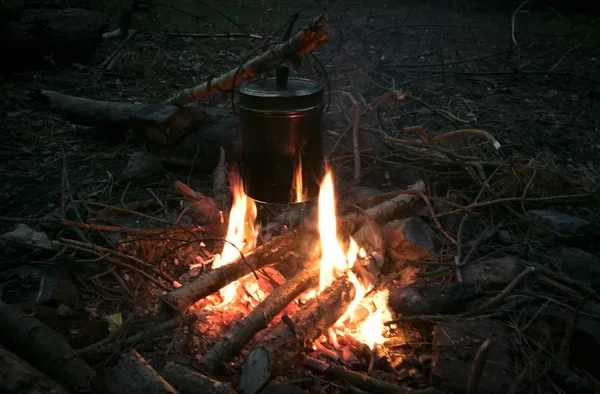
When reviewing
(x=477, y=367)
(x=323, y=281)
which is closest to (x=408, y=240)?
(x=323, y=281)

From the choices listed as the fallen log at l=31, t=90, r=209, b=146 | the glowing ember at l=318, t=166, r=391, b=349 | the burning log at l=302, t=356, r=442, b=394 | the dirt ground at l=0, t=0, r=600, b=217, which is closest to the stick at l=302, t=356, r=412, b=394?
the burning log at l=302, t=356, r=442, b=394

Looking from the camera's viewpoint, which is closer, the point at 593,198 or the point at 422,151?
the point at 593,198

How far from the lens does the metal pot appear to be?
2.96 metres

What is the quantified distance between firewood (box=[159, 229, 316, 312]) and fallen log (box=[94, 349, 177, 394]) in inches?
21.9

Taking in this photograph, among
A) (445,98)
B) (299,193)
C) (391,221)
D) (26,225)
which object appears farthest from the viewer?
(445,98)

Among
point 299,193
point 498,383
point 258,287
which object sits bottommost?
point 258,287

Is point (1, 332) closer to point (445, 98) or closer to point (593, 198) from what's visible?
point (593, 198)

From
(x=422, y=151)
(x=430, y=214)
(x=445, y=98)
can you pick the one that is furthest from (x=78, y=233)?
(x=445, y=98)

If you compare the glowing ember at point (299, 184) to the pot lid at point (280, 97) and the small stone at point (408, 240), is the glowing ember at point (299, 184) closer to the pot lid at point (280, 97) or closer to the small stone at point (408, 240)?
the pot lid at point (280, 97)

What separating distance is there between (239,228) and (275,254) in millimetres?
405

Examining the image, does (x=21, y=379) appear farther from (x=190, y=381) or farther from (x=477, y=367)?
(x=477, y=367)

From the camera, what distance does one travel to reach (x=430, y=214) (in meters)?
4.09

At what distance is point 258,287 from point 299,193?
74 cm

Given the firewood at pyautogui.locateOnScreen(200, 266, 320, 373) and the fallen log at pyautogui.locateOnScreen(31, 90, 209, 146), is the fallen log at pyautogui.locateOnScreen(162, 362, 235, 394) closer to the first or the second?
the firewood at pyautogui.locateOnScreen(200, 266, 320, 373)
